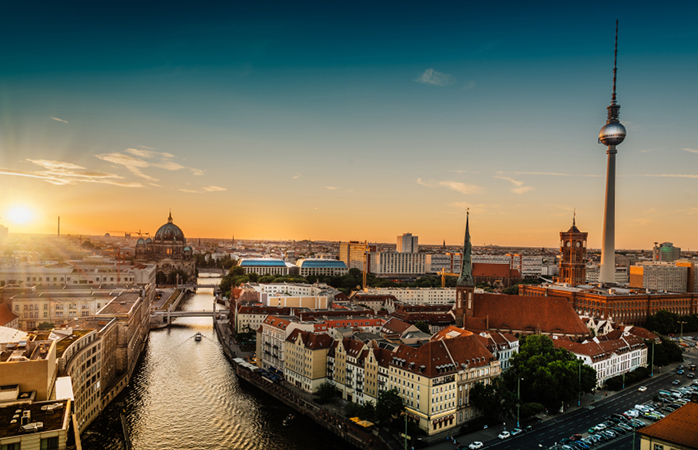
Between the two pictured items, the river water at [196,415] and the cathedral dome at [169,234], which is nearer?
the river water at [196,415]

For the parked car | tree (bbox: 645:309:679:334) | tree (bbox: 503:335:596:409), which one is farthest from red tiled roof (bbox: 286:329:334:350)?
tree (bbox: 645:309:679:334)

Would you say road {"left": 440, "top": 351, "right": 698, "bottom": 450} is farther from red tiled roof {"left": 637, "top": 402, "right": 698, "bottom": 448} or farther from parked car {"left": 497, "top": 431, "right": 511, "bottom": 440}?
red tiled roof {"left": 637, "top": 402, "right": 698, "bottom": 448}

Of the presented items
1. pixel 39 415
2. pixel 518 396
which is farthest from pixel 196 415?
pixel 518 396

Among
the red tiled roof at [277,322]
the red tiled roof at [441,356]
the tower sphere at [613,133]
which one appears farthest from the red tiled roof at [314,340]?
the tower sphere at [613,133]

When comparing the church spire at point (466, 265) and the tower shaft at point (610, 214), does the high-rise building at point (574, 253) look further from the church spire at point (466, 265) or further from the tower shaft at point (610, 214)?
the church spire at point (466, 265)

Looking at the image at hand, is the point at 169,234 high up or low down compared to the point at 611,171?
down

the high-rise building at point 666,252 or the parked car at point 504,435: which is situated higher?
the high-rise building at point 666,252

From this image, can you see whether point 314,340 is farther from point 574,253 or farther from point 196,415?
point 574,253
